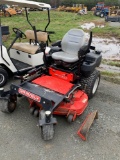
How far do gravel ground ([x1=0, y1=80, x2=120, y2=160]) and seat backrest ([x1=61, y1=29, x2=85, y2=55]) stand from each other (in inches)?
44.6

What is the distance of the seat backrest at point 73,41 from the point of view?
3.59m

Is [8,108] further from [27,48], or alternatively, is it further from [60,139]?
[27,48]

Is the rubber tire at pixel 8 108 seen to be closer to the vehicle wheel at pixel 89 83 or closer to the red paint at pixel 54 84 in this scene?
the red paint at pixel 54 84

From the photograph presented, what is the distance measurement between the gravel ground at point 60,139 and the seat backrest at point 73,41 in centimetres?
113

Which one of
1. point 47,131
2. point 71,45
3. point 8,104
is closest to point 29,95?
point 8,104

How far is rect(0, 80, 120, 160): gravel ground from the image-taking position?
2406mm

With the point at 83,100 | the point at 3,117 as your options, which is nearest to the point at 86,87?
the point at 83,100

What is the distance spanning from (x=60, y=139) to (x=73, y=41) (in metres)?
1.85

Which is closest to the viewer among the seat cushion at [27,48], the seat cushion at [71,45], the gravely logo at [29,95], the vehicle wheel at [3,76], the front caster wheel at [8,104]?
the gravely logo at [29,95]

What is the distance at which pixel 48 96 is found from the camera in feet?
9.30

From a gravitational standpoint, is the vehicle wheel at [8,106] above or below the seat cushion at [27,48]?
below

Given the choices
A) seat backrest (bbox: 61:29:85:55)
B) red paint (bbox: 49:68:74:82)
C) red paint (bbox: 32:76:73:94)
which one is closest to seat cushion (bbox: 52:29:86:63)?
seat backrest (bbox: 61:29:85:55)

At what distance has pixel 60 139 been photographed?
2654 mm

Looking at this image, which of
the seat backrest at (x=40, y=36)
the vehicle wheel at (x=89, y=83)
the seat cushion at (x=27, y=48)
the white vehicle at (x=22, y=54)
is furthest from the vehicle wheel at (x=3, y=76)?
the vehicle wheel at (x=89, y=83)
